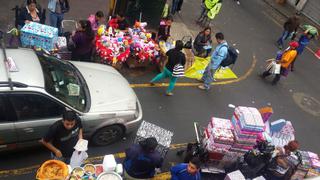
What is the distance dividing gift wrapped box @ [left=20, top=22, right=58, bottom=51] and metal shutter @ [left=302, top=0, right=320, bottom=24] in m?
13.7

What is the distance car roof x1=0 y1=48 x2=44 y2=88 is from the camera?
6.11 metres

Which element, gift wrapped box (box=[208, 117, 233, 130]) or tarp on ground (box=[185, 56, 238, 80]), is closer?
gift wrapped box (box=[208, 117, 233, 130])

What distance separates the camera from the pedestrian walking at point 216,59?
9.46 m

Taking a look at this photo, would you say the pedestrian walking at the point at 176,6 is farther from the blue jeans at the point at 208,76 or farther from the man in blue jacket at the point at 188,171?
the man in blue jacket at the point at 188,171

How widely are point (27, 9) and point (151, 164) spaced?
5727 mm

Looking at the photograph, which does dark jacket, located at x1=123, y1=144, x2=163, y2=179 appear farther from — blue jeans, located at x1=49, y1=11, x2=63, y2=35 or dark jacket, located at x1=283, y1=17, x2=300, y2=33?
dark jacket, located at x1=283, y1=17, x2=300, y2=33

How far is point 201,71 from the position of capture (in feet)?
37.0

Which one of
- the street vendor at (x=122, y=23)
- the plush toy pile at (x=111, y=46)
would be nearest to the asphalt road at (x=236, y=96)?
the plush toy pile at (x=111, y=46)

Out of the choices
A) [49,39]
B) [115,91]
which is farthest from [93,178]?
[49,39]

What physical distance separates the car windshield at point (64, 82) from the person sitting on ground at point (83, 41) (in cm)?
145

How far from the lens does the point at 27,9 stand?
911 centimetres

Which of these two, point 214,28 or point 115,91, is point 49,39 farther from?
point 214,28

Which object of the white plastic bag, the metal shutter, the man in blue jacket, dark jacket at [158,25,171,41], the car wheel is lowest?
the car wheel

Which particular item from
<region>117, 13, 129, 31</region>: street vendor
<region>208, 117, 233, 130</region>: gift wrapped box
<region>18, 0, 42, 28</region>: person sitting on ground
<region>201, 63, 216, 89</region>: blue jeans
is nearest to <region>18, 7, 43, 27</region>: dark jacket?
<region>18, 0, 42, 28</region>: person sitting on ground
